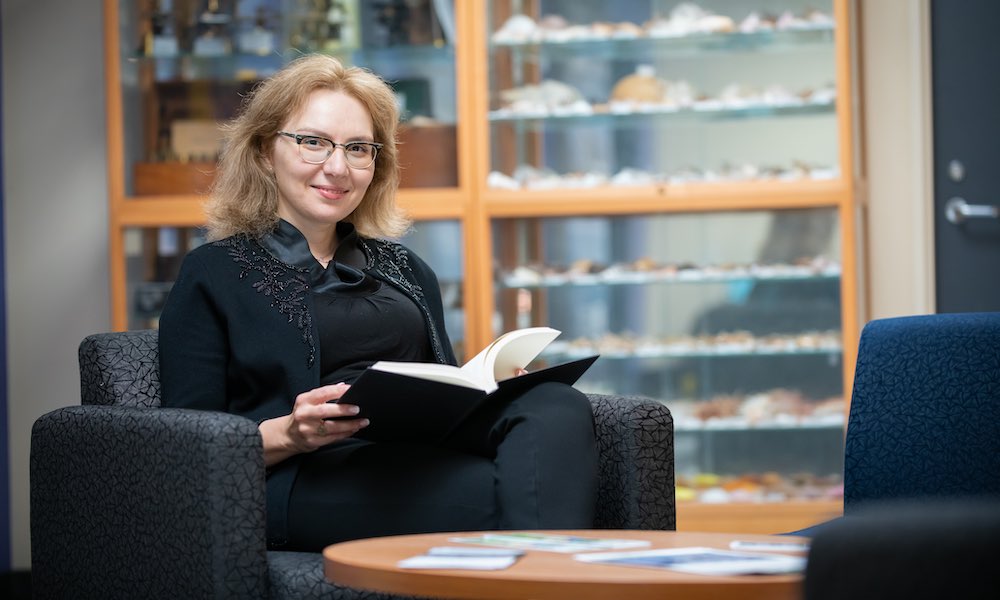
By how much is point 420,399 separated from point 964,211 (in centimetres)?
261

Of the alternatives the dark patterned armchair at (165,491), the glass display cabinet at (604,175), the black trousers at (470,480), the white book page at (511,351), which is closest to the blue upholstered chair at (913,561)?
the black trousers at (470,480)

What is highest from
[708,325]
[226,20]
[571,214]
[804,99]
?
[226,20]

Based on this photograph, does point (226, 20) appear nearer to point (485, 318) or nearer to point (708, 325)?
→ point (485, 318)

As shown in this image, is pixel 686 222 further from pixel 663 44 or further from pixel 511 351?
pixel 511 351

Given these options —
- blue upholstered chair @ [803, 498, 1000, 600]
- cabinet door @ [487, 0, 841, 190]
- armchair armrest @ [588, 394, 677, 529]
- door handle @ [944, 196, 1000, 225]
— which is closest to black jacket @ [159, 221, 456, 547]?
armchair armrest @ [588, 394, 677, 529]

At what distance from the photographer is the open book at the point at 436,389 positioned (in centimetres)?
160

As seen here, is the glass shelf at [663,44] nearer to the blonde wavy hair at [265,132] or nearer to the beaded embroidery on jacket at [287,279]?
the blonde wavy hair at [265,132]

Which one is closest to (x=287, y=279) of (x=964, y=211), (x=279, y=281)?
(x=279, y=281)

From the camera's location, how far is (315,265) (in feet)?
7.06

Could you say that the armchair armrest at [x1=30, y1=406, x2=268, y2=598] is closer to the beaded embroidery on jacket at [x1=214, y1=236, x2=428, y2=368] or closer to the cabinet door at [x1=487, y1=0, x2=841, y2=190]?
the beaded embroidery on jacket at [x1=214, y1=236, x2=428, y2=368]

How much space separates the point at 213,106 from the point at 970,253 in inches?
98.4

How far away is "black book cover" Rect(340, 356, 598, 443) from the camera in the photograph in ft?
5.30

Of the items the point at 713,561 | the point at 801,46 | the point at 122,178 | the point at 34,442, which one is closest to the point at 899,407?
the point at 713,561

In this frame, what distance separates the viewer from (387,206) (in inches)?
94.8
